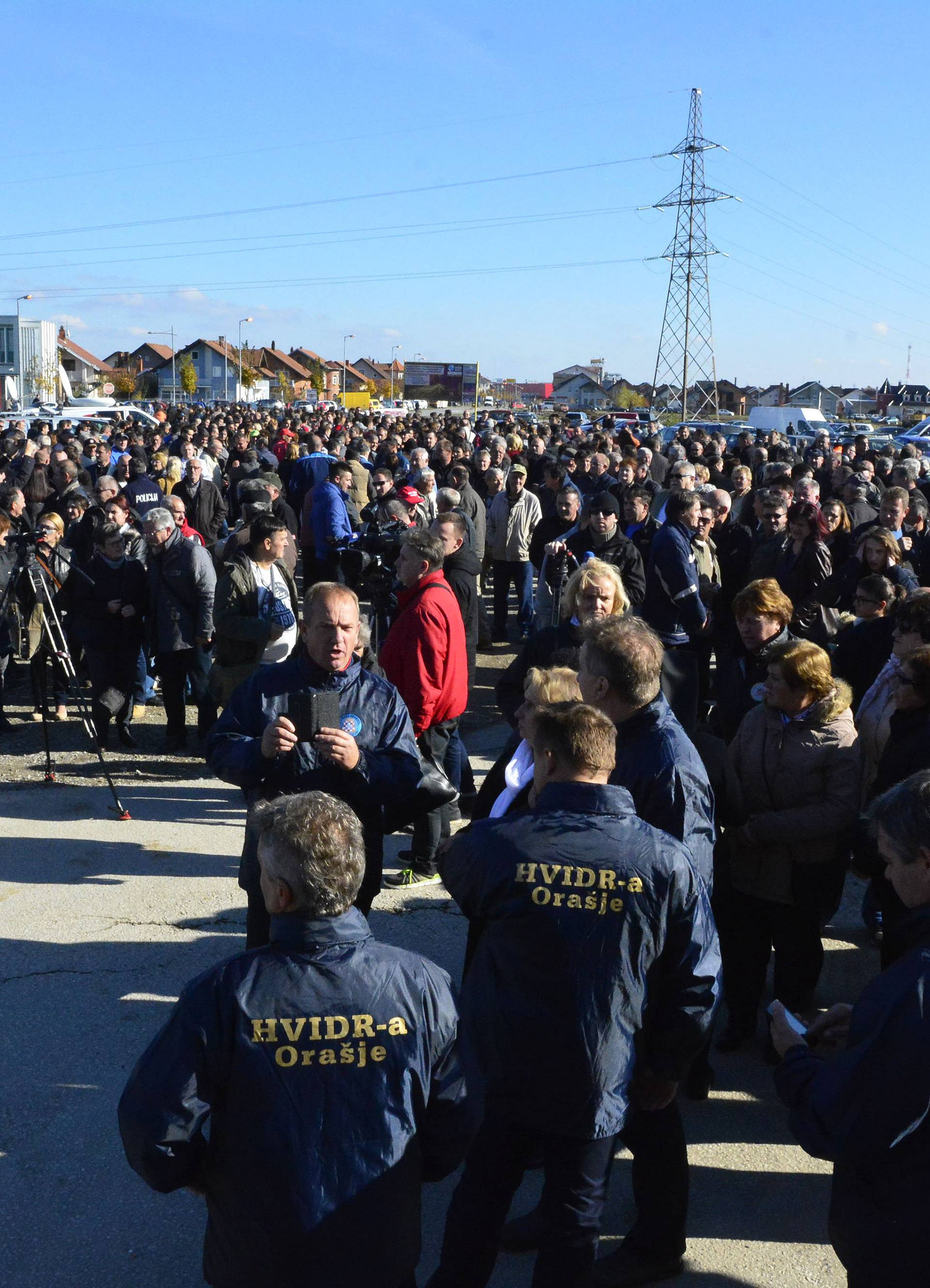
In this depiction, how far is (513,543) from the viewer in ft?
36.6

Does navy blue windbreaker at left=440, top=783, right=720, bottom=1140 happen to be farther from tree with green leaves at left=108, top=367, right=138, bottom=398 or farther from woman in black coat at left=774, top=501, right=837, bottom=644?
tree with green leaves at left=108, top=367, right=138, bottom=398

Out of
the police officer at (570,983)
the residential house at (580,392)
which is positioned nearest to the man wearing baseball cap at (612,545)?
the police officer at (570,983)

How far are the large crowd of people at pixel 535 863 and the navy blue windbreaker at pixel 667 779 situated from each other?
0.01 m

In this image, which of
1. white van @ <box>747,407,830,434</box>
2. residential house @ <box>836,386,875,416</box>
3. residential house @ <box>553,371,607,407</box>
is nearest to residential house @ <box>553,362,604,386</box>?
residential house @ <box>553,371,607,407</box>

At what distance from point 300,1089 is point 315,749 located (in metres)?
1.61

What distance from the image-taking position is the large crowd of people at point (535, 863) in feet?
6.92

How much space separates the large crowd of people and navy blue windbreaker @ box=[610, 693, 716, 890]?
0.03 ft

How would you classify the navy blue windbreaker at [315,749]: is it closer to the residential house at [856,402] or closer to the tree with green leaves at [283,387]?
the residential house at [856,402]

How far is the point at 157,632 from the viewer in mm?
7691

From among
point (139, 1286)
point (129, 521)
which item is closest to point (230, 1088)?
point (139, 1286)

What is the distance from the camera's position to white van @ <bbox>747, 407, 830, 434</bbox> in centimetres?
3628

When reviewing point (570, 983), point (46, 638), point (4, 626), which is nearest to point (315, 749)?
point (570, 983)

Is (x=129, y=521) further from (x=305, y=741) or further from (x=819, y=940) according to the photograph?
(x=819, y=940)

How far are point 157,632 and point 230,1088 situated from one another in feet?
19.4
